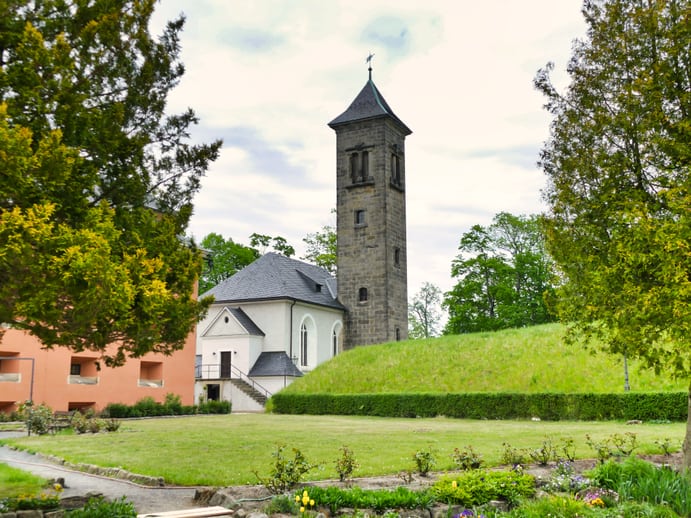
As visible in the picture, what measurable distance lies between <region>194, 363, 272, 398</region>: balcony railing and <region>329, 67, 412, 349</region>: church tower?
7.85 m

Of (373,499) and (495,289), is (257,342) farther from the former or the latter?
(373,499)

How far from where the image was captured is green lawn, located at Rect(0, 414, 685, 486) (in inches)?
405

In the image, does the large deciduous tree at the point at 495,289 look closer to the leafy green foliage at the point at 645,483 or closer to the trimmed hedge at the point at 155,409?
the trimmed hedge at the point at 155,409

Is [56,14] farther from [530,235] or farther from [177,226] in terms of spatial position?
[530,235]

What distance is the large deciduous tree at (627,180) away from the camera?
8703mm

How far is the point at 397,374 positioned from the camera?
31.7 meters

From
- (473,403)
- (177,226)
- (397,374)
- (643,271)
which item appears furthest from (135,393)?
(643,271)

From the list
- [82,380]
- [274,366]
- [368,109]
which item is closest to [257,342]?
[274,366]

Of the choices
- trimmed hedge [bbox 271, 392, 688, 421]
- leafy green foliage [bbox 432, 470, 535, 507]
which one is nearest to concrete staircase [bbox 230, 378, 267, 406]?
trimmed hedge [bbox 271, 392, 688, 421]

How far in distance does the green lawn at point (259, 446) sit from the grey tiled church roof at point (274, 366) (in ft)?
66.0

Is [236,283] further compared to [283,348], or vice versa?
[236,283]

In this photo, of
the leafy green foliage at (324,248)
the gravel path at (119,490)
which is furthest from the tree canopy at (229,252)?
the gravel path at (119,490)

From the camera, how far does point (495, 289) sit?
54.3m

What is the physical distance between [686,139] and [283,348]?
1355 inches
